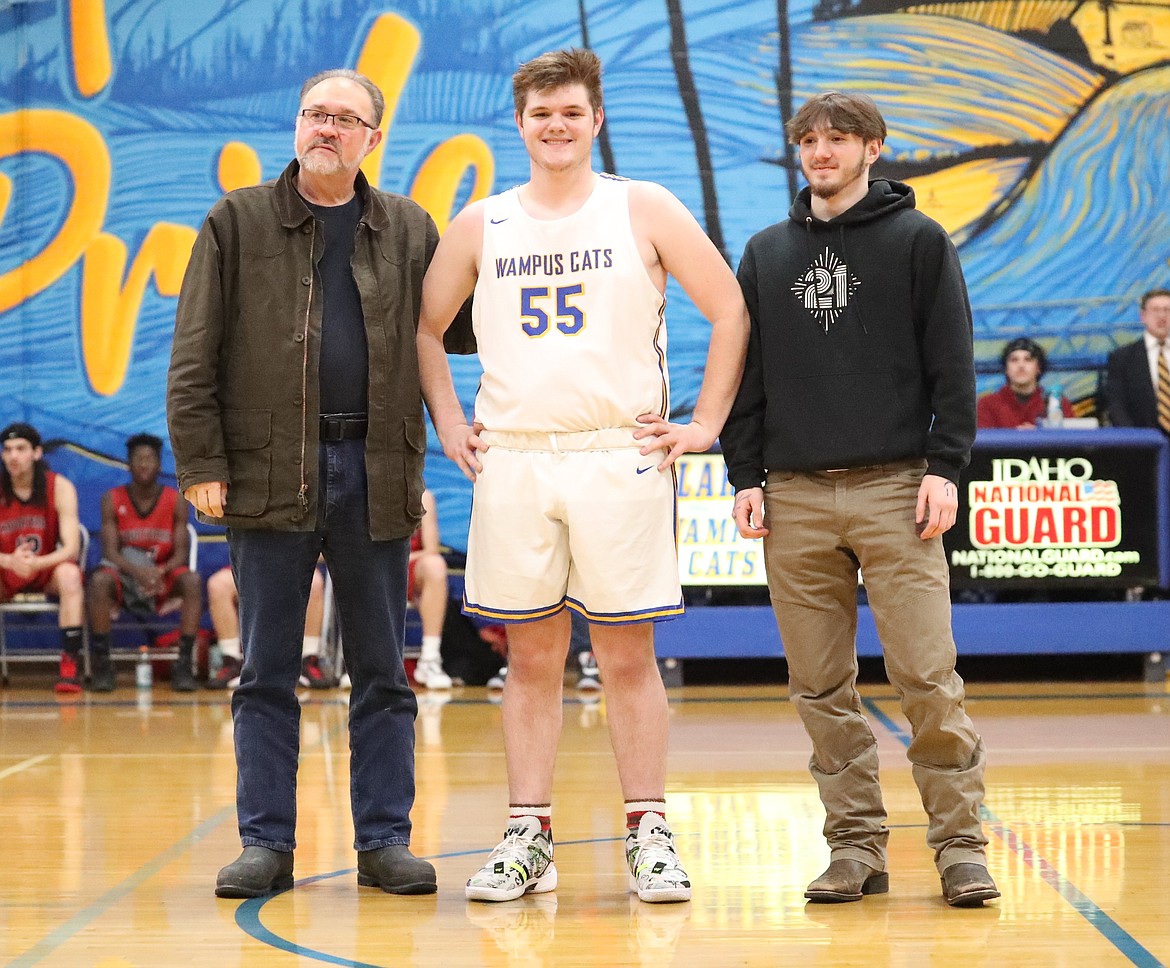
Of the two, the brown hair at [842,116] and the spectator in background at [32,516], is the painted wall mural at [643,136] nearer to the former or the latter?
the spectator in background at [32,516]

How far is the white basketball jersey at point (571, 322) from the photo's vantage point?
131 inches

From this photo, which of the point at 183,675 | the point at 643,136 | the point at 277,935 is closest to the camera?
the point at 277,935

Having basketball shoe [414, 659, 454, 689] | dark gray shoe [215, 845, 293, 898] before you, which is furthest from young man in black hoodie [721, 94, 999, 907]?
basketball shoe [414, 659, 454, 689]

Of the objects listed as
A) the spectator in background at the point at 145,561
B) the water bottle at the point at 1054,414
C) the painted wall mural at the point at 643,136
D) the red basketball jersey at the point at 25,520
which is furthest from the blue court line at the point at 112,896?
the water bottle at the point at 1054,414

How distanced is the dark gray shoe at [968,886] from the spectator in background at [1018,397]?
608cm

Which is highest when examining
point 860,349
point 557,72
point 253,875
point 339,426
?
point 557,72

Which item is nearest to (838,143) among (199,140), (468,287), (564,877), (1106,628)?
(468,287)

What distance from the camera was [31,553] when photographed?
8633 millimetres

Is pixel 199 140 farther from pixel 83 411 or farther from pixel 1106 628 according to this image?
pixel 1106 628

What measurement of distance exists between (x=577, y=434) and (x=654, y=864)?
95cm

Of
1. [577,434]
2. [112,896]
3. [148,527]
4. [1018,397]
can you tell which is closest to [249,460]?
[577,434]

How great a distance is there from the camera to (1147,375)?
8.98 m

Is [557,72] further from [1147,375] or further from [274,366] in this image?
[1147,375]

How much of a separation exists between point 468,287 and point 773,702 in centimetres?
440
